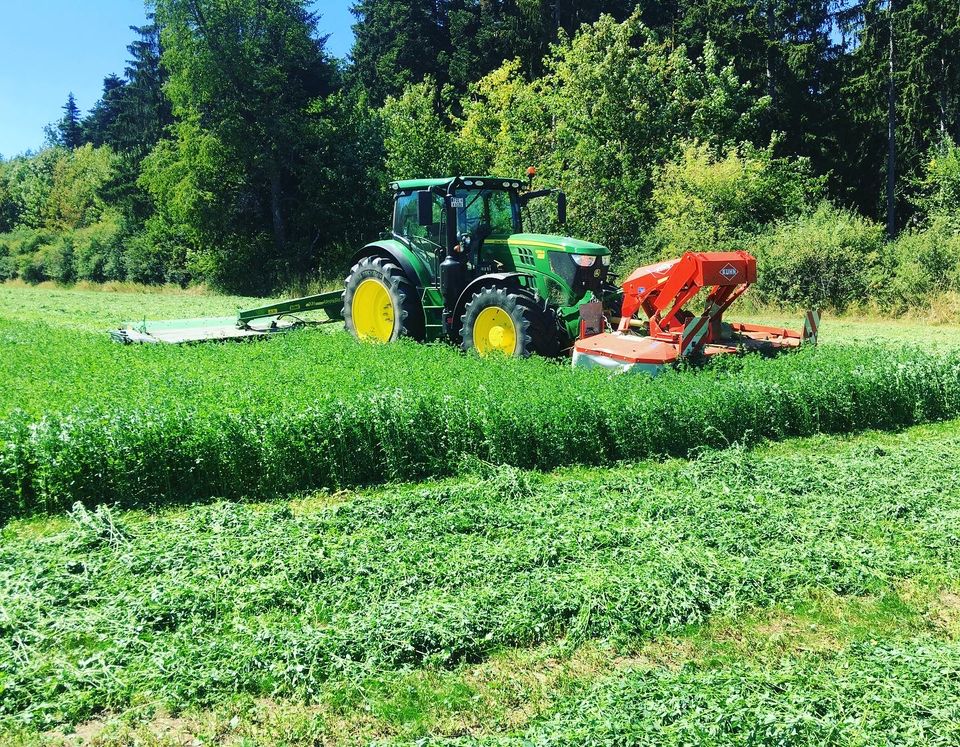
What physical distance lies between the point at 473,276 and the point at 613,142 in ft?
43.6

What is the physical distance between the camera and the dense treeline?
1942cm

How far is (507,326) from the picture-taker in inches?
390

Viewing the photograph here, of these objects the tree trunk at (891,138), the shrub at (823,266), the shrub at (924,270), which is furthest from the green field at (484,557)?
the tree trunk at (891,138)

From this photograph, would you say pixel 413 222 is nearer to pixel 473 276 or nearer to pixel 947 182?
pixel 473 276

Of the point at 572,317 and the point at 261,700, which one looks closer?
the point at 261,700

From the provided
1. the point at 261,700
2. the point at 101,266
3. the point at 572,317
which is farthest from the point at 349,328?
the point at 101,266

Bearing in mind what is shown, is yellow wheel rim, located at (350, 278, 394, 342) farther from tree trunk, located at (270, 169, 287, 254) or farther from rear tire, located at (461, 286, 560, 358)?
tree trunk, located at (270, 169, 287, 254)

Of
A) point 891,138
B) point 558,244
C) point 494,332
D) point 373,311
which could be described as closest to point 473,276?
point 494,332

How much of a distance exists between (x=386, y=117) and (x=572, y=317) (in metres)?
21.9

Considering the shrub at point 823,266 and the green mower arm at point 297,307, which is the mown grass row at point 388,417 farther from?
the shrub at point 823,266

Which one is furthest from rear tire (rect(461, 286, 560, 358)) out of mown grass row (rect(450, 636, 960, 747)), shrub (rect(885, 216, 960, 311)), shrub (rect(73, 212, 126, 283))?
shrub (rect(73, 212, 126, 283))

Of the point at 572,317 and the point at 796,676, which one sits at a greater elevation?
the point at 572,317

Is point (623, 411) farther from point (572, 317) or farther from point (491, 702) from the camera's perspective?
point (491, 702)

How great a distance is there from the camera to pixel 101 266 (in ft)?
117
